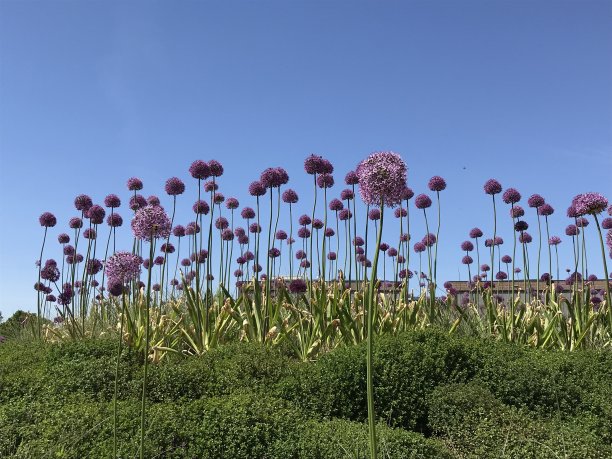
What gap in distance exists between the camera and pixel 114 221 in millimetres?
8773

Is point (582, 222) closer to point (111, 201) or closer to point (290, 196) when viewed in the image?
point (290, 196)

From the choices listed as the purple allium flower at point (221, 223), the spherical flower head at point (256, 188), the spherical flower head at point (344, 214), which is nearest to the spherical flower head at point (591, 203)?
the spherical flower head at point (344, 214)

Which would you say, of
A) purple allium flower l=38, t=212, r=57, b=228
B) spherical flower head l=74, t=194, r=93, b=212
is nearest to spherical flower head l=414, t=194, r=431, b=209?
spherical flower head l=74, t=194, r=93, b=212

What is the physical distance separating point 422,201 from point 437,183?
1.21 feet

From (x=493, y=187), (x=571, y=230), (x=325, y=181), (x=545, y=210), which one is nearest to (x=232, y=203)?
(x=325, y=181)

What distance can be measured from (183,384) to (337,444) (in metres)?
1.88

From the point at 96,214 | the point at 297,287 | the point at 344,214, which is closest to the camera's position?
the point at 297,287

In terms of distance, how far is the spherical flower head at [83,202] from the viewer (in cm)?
841

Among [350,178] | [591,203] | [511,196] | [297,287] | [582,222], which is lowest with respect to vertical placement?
[297,287]

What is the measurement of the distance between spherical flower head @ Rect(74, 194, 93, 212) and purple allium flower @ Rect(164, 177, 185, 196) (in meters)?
2.25

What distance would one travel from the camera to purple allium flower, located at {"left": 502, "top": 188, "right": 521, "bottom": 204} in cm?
792

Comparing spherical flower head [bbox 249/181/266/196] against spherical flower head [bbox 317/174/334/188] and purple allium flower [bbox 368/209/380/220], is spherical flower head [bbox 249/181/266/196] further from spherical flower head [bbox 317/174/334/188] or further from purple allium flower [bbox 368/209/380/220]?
purple allium flower [bbox 368/209/380/220]

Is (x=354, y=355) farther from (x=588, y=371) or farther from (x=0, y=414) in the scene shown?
(x=0, y=414)

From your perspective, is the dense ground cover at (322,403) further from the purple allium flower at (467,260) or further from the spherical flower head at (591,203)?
the purple allium flower at (467,260)
